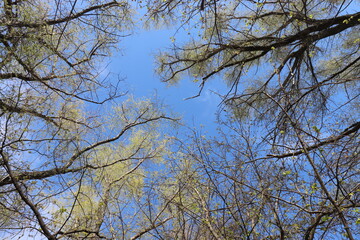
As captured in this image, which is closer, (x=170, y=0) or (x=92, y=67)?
(x=170, y=0)

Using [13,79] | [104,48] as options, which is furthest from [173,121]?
[13,79]

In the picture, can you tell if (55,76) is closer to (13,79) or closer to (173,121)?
(13,79)

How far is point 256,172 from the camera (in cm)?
282

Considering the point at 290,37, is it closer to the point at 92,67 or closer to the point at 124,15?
the point at 124,15

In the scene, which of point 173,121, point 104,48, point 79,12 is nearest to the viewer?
point 79,12

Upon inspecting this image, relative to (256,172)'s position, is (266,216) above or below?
below

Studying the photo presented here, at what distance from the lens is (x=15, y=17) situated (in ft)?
13.4

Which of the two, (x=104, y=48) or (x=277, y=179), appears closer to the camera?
(x=277, y=179)

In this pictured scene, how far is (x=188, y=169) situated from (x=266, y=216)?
1.19 metres

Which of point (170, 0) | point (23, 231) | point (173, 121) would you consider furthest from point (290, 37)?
point (23, 231)

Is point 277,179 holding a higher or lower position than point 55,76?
lower

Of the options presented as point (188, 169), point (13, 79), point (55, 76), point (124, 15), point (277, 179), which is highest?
point (124, 15)

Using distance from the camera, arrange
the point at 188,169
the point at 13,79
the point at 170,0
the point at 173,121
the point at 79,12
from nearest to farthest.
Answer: the point at 188,169 → the point at 13,79 → the point at 170,0 → the point at 79,12 → the point at 173,121

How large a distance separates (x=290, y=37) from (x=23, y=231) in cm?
499
